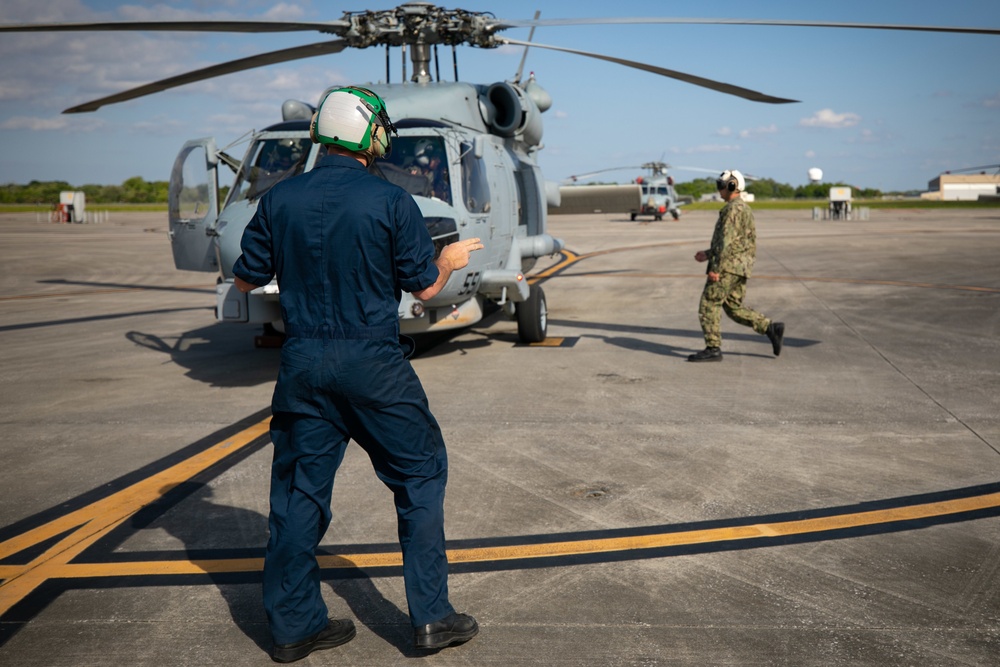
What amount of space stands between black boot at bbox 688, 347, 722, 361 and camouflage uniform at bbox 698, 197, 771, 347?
0.18 ft

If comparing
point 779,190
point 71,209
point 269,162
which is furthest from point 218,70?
point 779,190

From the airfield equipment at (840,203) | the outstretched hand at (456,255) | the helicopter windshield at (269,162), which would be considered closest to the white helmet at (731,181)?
the helicopter windshield at (269,162)

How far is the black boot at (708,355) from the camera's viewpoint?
9633mm

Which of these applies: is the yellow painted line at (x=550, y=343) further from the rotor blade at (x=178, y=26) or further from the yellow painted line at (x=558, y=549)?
the yellow painted line at (x=558, y=549)

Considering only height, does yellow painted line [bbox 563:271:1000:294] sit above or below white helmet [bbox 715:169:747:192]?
below

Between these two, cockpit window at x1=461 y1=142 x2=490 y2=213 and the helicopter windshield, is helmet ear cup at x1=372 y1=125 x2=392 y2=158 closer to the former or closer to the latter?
cockpit window at x1=461 y1=142 x2=490 y2=213

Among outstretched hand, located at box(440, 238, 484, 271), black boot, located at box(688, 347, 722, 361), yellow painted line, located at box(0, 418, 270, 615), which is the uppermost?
outstretched hand, located at box(440, 238, 484, 271)

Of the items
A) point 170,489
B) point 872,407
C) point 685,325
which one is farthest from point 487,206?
point 170,489

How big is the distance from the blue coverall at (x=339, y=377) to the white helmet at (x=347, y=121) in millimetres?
73

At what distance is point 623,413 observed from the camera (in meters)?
7.36

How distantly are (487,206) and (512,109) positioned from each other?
6.51 feet

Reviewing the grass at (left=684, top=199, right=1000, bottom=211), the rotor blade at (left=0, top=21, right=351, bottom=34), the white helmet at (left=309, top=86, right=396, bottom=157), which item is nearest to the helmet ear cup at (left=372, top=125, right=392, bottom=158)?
the white helmet at (left=309, top=86, right=396, bottom=157)

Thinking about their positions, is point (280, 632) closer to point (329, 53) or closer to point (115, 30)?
point (115, 30)

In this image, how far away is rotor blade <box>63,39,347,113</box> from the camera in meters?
9.73
